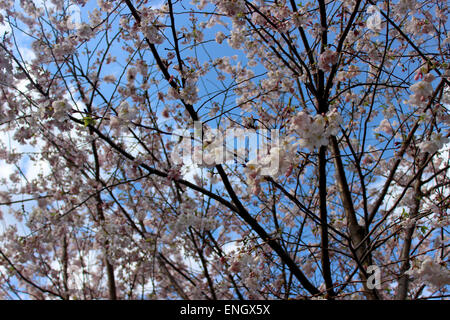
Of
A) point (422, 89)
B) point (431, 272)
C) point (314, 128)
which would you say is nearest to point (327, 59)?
point (422, 89)

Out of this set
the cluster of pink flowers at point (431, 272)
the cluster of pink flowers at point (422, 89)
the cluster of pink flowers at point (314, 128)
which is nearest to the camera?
the cluster of pink flowers at point (314, 128)

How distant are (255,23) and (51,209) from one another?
15.5 feet

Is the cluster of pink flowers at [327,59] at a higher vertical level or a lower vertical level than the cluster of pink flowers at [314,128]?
higher

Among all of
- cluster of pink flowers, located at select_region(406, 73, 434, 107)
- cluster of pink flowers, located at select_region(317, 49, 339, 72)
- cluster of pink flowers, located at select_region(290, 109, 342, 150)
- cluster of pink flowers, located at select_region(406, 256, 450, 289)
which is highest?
cluster of pink flowers, located at select_region(317, 49, 339, 72)

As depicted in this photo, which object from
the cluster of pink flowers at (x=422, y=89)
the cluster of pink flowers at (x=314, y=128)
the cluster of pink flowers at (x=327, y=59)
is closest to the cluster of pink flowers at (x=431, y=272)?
the cluster of pink flowers at (x=314, y=128)

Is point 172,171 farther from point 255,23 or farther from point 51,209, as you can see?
point 51,209


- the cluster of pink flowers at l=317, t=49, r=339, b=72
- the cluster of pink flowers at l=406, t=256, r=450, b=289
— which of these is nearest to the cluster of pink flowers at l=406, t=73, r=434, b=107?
the cluster of pink flowers at l=317, t=49, r=339, b=72

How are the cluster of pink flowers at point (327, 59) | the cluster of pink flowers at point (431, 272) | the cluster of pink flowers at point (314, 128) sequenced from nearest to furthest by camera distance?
the cluster of pink flowers at point (314, 128) → the cluster of pink flowers at point (431, 272) → the cluster of pink flowers at point (327, 59)

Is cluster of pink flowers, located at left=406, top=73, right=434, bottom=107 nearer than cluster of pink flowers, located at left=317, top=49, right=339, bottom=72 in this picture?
Yes

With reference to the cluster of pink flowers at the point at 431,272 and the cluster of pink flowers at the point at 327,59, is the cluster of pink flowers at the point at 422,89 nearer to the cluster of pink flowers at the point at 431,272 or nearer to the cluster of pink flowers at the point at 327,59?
the cluster of pink flowers at the point at 327,59

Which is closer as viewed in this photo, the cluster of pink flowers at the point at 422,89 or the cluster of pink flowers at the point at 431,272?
the cluster of pink flowers at the point at 431,272

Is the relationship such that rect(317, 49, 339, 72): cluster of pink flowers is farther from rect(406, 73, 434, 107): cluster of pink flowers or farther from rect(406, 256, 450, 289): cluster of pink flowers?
rect(406, 256, 450, 289): cluster of pink flowers

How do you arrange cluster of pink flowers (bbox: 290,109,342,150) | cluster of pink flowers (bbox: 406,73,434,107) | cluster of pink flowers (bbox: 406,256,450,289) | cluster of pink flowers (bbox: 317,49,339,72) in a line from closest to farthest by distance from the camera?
cluster of pink flowers (bbox: 290,109,342,150) → cluster of pink flowers (bbox: 406,256,450,289) → cluster of pink flowers (bbox: 406,73,434,107) → cluster of pink flowers (bbox: 317,49,339,72)
